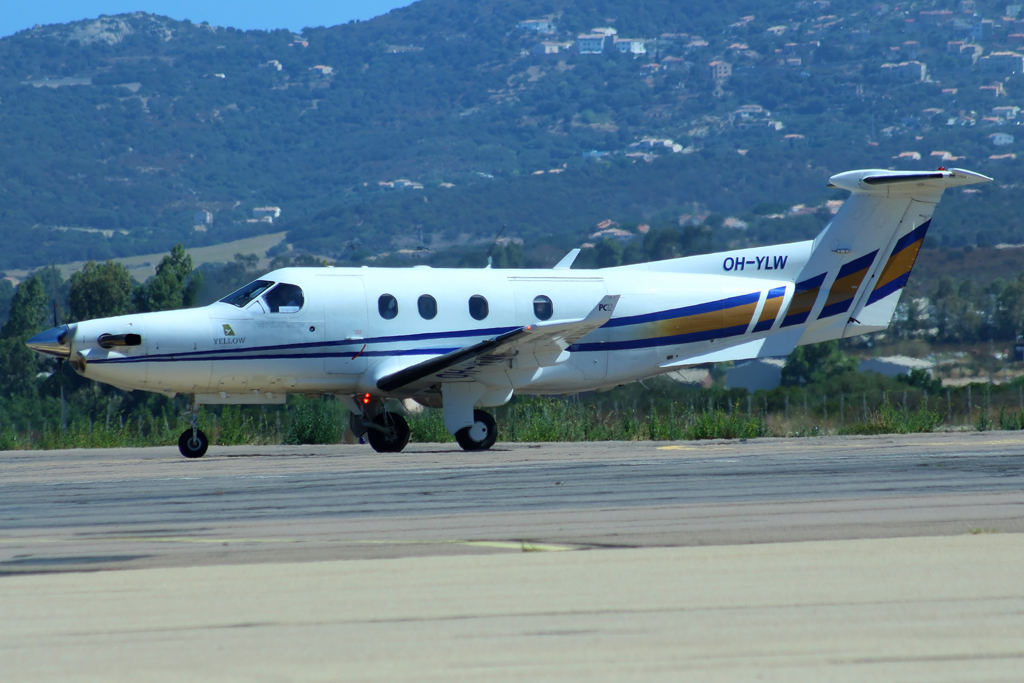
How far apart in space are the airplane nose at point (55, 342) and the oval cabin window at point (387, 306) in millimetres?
4479

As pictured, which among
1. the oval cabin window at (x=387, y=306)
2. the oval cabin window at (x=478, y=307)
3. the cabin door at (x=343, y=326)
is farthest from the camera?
the oval cabin window at (x=478, y=307)

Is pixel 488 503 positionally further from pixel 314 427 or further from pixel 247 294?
pixel 314 427

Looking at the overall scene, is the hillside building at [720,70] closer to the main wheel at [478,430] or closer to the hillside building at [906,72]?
the hillside building at [906,72]

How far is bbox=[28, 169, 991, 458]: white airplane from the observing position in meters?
16.6

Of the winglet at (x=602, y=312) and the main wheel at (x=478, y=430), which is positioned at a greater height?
the winglet at (x=602, y=312)

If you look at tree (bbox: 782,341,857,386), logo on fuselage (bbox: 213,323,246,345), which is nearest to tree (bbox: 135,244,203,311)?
tree (bbox: 782,341,857,386)

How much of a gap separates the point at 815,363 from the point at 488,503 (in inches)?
1259

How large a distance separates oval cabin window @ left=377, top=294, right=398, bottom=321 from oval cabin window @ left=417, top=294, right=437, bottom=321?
1.32 feet

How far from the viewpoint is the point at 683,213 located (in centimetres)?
7188

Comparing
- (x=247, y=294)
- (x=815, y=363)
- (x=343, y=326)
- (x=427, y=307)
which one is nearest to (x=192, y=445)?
(x=247, y=294)

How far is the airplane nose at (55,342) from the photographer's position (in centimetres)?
1600

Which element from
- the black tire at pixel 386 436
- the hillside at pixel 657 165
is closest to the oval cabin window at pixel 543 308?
the black tire at pixel 386 436

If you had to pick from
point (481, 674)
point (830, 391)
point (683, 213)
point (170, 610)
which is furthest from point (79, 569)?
point (683, 213)

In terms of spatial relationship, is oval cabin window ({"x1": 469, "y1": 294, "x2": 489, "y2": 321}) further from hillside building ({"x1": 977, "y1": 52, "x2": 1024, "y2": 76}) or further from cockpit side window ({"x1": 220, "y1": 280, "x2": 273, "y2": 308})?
hillside building ({"x1": 977, "y1": 52, "x2": 1024, "y2": 76})
